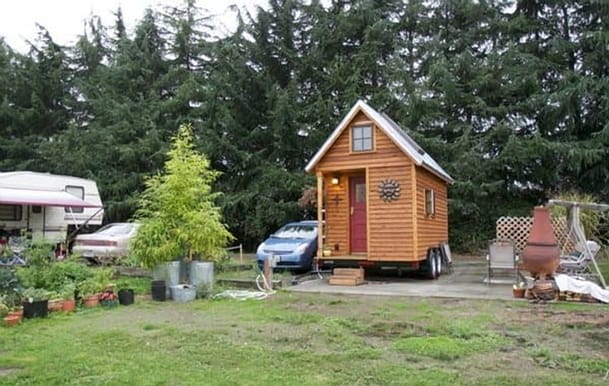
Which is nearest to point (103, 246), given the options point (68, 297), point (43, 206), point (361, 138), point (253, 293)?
point (43, 206)

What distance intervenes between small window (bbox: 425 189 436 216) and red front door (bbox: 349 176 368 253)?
1566 millimetres

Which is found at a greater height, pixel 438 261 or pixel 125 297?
pixel 438 261

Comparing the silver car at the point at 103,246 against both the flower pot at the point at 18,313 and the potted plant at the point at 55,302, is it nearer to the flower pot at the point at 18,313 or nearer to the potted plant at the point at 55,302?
the potted plant at the point at 55,302

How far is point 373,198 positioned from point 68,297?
6.85m

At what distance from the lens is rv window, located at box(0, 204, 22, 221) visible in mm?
15469

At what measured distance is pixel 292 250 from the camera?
43.2 feet

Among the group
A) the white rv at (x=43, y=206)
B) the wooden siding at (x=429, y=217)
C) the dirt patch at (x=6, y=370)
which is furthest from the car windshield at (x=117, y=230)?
the dirt patch at (x=6, y=370)

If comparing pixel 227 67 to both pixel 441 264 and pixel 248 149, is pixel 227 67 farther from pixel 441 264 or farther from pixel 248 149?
pixel 441 264

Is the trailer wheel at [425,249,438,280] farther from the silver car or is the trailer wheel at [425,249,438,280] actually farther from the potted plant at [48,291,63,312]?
the potted plant at [48,291,63,312]

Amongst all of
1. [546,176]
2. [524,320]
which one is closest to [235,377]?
[524,320]

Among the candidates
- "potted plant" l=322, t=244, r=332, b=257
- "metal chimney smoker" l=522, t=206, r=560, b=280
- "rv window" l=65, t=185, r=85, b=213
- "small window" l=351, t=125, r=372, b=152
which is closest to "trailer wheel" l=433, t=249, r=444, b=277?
"potted plant" l=322, t=244, r=332, b=257

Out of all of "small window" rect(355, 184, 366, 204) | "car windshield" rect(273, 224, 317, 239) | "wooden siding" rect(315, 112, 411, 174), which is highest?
"wooden siding" rect(315, 112, 411, 174)

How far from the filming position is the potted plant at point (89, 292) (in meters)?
8.65

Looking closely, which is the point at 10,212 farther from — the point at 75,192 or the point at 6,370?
the point at 6,370
